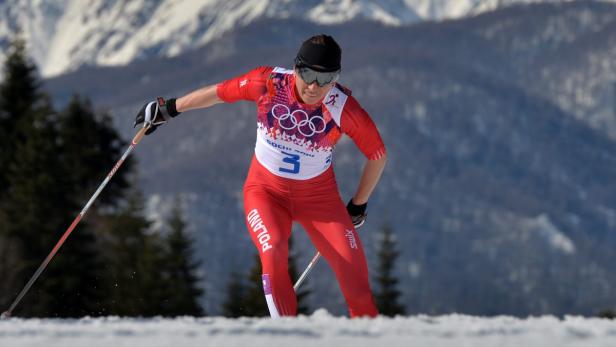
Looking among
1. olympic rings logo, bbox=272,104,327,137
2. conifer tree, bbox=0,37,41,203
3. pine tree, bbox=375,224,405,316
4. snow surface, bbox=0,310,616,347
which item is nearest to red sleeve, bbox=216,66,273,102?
olympic rings logo, bbox=272,104,327,137

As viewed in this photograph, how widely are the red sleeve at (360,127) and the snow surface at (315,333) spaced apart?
3.29 metres

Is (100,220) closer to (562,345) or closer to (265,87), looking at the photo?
(265,87)

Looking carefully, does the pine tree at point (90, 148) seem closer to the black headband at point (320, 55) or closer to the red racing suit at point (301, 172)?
the red racing suit at point (301, 172)

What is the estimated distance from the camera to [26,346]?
12.4 feet

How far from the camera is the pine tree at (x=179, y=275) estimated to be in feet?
144

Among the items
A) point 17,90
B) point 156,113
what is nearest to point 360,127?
point 156,113

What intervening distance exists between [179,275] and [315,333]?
4479 centimetres

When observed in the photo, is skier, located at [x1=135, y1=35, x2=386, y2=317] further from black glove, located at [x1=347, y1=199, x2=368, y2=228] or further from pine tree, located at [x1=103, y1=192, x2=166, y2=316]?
pine tree, located at [x1=103, y1=192, x2=166, y2=316]

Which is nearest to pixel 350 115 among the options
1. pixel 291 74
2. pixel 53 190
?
pixel 291 74

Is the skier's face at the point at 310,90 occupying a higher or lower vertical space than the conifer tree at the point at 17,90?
higher

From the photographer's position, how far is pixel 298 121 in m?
7.72

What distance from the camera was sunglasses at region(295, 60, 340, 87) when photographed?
7.21 meters

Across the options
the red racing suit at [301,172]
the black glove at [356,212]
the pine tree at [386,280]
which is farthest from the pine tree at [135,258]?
the red racing suit at [301,172]

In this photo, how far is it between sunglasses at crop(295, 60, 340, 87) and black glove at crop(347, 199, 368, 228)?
52.2 inches
